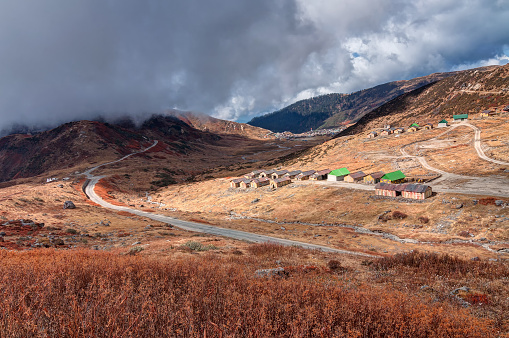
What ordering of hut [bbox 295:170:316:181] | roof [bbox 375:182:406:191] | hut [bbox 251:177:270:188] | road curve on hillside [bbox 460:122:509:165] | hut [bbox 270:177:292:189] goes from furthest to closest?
hut [bbox 251:177:270:188], hut [bbox 295:170:316:181], hut [bbox 270:177:292:189], road curve on hillside [bbox 460:122:509:165], roof [bbox 375:182:406:191]

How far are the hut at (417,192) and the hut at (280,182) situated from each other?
36.6 m

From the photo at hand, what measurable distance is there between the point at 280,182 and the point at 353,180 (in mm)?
22272

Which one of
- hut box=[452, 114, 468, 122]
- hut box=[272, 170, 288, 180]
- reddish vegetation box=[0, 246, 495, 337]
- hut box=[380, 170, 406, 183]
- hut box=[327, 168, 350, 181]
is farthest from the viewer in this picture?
hut box=[452, 114, 468, 122]

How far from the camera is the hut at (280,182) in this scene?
77.2 metres

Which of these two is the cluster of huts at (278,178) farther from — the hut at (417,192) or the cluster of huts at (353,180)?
the hut at (417,192)

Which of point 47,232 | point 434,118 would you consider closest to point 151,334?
point 47,232

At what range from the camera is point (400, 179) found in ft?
194

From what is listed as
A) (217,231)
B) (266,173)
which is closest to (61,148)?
(266,173)

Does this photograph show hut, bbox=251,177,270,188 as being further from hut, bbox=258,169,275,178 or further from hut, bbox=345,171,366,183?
hut, bbox=345,171,366,183

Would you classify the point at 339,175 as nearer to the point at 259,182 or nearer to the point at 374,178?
the point at 374,178

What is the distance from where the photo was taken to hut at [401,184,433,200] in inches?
1722

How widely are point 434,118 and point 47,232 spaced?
160803mm

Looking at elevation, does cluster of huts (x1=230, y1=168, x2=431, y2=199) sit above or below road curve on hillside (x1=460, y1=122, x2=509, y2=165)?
below


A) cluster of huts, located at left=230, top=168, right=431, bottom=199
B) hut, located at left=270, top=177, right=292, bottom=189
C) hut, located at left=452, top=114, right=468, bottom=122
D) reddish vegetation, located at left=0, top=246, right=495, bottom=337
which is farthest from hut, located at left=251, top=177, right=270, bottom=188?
hut, located at left=452, top=114, right=468, bottom=122
